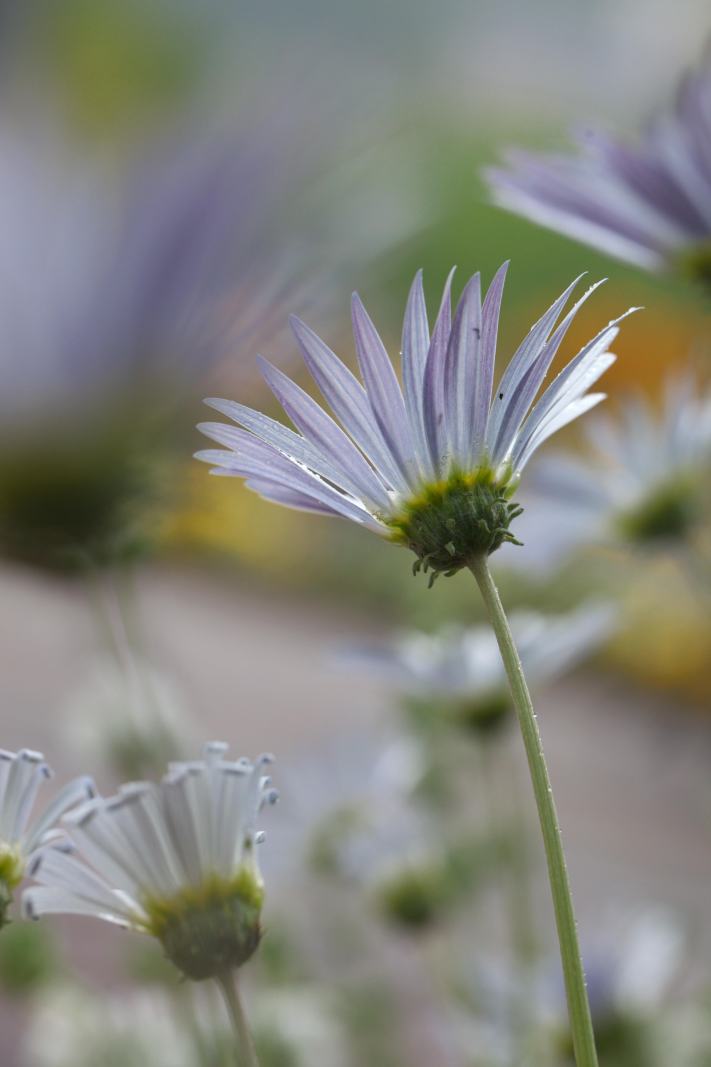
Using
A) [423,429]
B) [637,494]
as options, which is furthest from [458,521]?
[637,494]

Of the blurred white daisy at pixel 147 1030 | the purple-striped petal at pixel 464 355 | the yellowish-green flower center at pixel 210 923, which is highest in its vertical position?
the purple-striped petal at pixel 464 355

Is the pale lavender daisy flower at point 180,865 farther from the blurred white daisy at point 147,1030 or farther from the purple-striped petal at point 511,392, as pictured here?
the blurred white daisy at point 147,1030

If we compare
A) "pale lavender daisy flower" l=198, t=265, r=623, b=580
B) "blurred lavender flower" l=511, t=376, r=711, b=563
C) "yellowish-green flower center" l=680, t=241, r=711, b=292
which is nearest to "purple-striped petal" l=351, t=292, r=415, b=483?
"pale lavender daisy flower" l=198, t=265, r=623, b=580

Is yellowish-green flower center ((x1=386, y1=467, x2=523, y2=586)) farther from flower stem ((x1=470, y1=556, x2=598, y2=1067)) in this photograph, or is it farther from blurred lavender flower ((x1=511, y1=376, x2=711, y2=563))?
blurred lavender flower ((x1=511, y1=376, x2=711, y2=563))

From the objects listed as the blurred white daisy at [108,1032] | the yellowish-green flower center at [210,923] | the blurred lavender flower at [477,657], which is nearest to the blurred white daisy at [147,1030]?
the blurred white daisy at [108,1032]

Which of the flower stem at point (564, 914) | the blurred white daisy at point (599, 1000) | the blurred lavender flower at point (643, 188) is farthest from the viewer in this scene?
the blurred white daisy at point (599, 1000)

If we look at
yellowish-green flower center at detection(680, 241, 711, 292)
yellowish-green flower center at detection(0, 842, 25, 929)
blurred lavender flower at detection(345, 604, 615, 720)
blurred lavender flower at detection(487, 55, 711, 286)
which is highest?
blurred lavender flower at detection(487, 55, 711, 286)

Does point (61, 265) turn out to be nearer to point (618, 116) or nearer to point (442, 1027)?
point (442, 1027)
